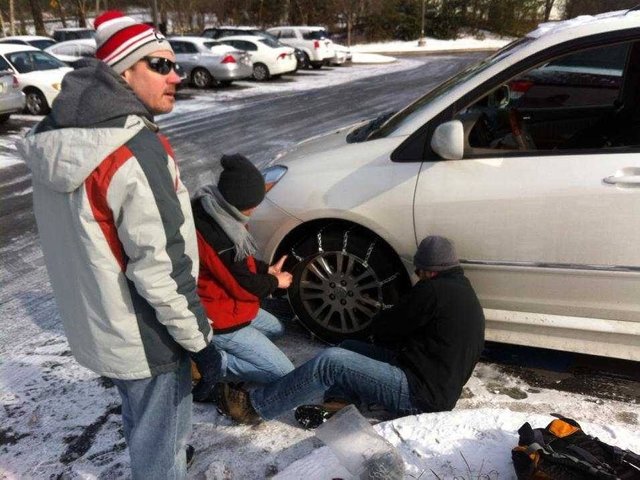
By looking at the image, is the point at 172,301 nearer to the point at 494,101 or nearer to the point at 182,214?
the point at 182,214

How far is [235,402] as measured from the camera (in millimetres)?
2721

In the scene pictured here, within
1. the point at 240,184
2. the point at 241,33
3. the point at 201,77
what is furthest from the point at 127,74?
the point at 241,33

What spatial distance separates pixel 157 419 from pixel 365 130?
6.87 feet

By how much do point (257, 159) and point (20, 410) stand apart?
514 cm

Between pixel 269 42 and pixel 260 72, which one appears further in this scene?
pixel 269 42

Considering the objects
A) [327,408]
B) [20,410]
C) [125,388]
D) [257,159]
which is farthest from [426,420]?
[257,159]

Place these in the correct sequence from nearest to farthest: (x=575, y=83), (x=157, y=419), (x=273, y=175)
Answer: (x=157, y=419) < (x=273, y=175) < (x=575, y=83)

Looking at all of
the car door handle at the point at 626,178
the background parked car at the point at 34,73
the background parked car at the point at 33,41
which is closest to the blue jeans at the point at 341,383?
the car door handle at the point at 626,178

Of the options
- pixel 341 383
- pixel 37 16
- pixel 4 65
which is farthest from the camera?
pixel 37 16

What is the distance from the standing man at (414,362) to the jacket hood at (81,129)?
1.45 metres

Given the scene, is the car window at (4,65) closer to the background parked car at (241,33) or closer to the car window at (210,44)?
the car window at (210,44)

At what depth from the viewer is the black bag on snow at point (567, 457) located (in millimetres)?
1908

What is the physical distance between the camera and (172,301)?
1700mm

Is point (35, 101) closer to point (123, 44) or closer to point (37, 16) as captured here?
point (123, 44)
